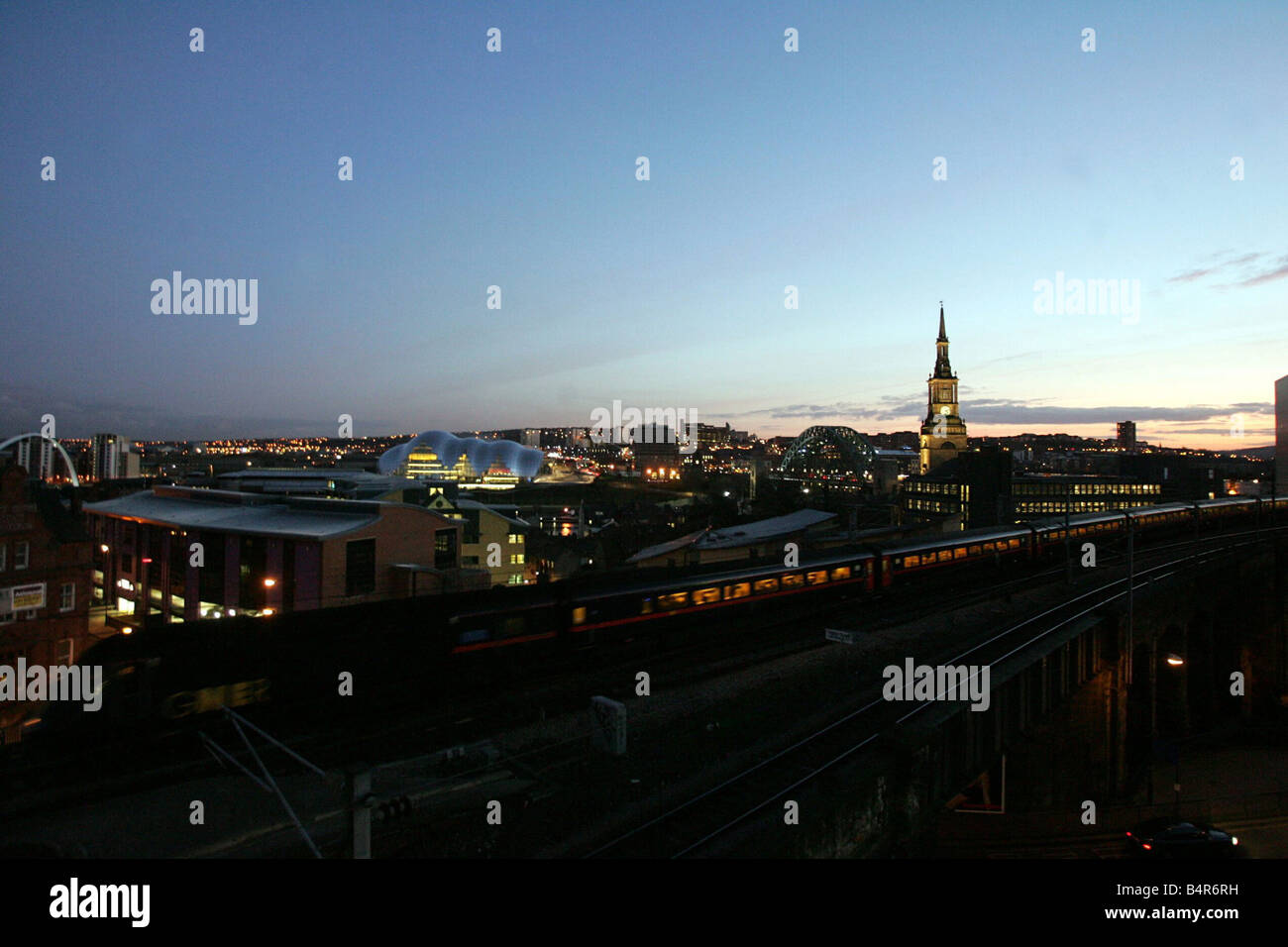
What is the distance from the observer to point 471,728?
9.85m

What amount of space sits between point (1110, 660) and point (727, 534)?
749 inches

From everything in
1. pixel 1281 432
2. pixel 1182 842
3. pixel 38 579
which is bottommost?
pixel 1182 842

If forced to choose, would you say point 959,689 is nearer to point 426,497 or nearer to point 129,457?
point 426,497

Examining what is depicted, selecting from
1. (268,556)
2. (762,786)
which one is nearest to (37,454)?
(268,556)

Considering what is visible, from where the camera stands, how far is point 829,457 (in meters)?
121

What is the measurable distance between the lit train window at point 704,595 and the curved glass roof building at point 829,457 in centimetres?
10193

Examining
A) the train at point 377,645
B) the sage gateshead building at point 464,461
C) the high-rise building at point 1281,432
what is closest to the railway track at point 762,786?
the train at point 377,645

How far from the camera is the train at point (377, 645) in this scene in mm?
8516

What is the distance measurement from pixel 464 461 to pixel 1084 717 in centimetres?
10424

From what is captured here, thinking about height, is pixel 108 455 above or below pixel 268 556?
above

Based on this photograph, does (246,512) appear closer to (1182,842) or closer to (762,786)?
(762,786)

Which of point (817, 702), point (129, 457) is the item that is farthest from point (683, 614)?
point (129, 457)

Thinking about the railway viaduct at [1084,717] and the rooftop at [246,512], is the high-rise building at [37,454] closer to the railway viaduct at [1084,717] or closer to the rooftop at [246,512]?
the rooftop at [246,512]
